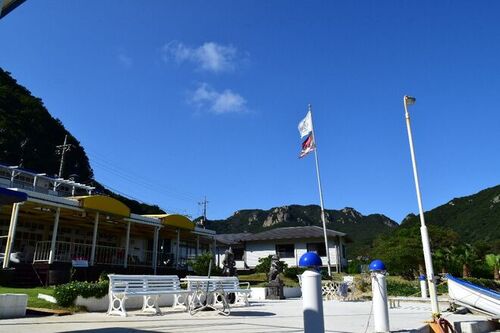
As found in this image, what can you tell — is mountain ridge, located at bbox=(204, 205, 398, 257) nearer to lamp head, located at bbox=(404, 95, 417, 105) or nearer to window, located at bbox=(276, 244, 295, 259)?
window, located at bbox=(276, 244, 295, 259)

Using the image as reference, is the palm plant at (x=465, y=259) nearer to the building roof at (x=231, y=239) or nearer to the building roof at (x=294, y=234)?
the building roof at (x=294, y=234)

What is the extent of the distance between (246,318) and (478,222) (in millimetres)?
76286

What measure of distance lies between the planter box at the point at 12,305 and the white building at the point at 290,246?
32.1 metres

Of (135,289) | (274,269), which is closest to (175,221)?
(274,269)

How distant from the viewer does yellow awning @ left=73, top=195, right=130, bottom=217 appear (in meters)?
18.8

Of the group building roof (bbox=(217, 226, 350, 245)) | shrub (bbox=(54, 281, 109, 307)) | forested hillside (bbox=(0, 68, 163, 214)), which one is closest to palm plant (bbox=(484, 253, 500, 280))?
building roof (bbox=(217, 226, 350, 245))

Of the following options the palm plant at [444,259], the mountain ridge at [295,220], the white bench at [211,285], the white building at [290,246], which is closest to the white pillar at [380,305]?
the white bench at [211,285]

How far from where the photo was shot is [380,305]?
6.82m

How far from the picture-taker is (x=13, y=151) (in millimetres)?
52344

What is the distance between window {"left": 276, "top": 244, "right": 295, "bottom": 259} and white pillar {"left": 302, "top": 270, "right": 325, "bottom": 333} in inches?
1555

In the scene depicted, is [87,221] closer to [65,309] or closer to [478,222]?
[65,309]

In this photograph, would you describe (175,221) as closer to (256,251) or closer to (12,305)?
(12,305)

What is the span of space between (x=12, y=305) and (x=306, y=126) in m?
23.0

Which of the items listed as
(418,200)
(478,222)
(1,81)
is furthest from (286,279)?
(478,222)
